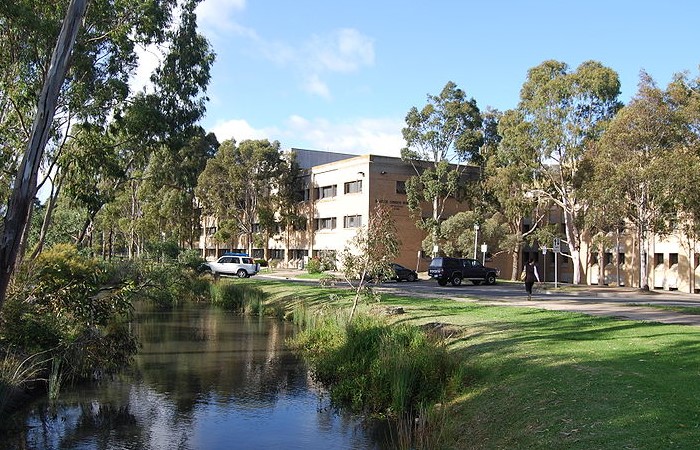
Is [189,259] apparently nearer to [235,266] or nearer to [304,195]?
[235,266]

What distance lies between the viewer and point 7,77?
59.6ft

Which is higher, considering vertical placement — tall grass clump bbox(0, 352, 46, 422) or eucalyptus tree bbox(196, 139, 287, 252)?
eucalyptus tree bbox(196, 139, 287, 252)

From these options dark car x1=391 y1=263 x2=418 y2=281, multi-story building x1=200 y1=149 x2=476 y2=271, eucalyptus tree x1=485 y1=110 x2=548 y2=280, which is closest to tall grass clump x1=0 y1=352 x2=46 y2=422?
dark car x1=391 y1=263 x2=418 y2=281

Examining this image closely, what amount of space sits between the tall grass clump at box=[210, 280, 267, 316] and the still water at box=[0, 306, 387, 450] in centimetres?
986

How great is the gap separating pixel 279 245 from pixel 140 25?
5079 centimetres

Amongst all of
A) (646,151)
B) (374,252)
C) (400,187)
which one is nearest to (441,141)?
(400,187)

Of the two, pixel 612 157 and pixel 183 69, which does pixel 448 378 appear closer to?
pixel 183 69

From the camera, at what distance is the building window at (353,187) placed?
5688cm

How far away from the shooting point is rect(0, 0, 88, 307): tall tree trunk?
8305 millimetres

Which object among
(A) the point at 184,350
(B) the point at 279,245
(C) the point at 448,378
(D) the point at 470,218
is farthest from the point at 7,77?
(B) the point at 279,245

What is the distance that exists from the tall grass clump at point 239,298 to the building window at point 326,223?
25.5 metres

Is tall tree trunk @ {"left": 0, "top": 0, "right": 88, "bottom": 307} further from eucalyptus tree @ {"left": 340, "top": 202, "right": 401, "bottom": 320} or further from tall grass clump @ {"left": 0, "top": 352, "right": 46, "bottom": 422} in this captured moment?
eucalyptus tree @ {"left": 340, "top": 202, "right": 401, "bottom": 320}

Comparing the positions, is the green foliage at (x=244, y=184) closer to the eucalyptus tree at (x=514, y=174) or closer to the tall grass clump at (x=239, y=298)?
the eucalyptus tree at (x=514, y=174)

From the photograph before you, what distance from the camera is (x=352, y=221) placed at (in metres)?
57.5
